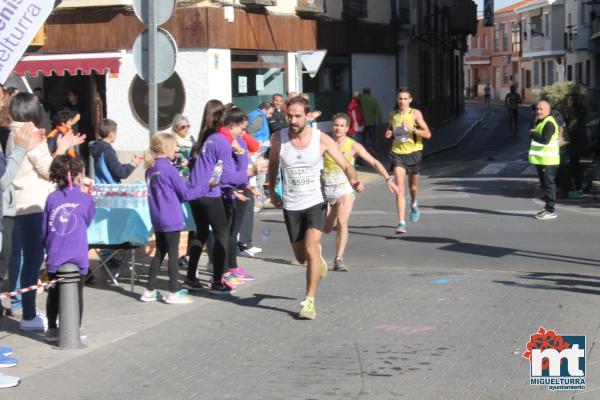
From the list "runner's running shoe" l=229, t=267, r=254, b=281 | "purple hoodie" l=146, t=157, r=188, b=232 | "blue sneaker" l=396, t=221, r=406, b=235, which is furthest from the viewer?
"blue sneaker" l=396, t=221, r=406, b=235

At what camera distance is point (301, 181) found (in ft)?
30.0

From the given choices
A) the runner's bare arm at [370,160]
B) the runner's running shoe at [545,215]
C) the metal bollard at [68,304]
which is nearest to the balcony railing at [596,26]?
the runner's running shoe at [545,215]

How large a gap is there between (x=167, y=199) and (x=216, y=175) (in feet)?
2.01

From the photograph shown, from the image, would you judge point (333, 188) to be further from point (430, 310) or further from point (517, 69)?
point (517, 69)

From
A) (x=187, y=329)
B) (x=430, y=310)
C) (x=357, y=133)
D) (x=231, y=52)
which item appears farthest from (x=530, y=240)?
(x=357, y=133)

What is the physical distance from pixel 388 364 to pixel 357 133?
19358 mm

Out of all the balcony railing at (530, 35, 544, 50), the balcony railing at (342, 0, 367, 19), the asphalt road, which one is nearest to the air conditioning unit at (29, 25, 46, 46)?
the asphalt road

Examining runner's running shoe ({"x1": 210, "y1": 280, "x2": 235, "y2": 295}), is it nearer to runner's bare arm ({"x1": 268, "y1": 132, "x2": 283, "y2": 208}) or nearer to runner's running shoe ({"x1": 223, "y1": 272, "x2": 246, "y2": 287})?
runner's running shoe ({"x1": 223, "y1": 272, "x2": 246, "y2": 287})

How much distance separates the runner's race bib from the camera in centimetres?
1446

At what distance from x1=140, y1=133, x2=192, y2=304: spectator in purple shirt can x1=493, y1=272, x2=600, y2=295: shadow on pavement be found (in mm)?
3235

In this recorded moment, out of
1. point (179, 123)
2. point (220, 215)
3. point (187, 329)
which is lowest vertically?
point (187, 329)

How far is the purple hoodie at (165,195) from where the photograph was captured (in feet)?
32.1

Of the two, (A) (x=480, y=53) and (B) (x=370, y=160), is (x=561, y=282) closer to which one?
(B) (x=370, y=160)

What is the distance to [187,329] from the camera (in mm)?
8789
